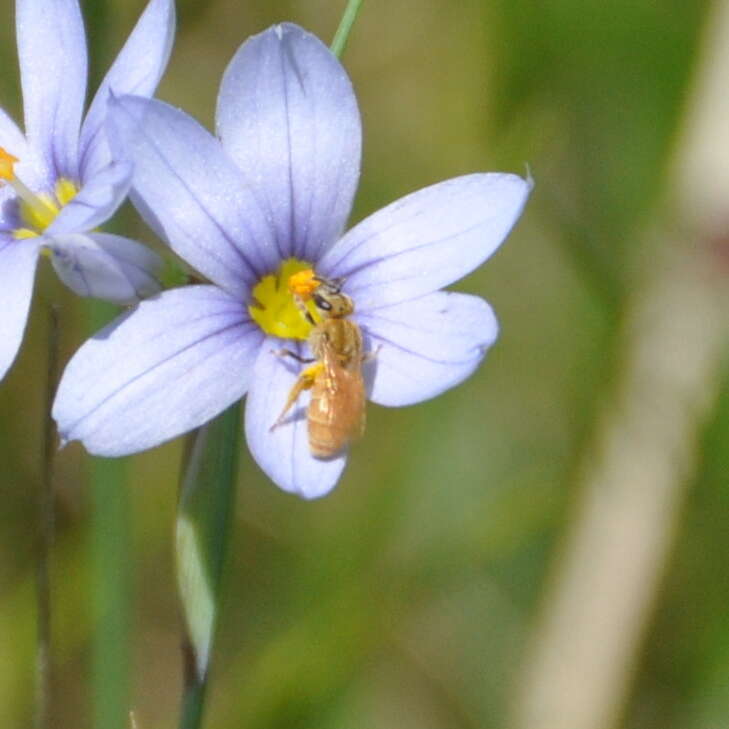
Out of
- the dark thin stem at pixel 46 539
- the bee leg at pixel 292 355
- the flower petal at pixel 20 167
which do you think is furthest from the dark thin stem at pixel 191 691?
the flower petal at pixel 20 167

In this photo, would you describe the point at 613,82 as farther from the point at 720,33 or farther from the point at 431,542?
the point at 431,542

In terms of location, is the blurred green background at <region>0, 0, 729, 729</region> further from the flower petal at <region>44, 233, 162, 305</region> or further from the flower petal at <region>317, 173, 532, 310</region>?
the flower petal at <region>44, 233, 162, 305</region>

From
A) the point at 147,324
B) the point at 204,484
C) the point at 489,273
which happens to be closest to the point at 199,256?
the point at 147,324

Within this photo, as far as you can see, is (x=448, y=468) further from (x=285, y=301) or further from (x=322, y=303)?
(x=322, y=303)

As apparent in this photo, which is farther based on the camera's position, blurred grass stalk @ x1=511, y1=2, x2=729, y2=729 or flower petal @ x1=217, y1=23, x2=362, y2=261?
blurred grass stalk @ x1=511, y1=2, x2=729, y2=729

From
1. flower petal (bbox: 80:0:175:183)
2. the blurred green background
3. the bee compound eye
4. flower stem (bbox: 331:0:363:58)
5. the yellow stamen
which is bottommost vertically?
the blurred green background

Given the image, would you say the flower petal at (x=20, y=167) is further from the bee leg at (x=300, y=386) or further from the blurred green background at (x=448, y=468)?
the blurred green background at (x=448, y=468)

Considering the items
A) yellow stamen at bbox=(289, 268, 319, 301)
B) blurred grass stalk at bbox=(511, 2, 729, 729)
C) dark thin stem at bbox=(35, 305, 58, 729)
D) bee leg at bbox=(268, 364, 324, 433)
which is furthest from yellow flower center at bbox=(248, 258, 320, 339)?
blurred grass stalk at bbox=(511, 2, 729, 729)
